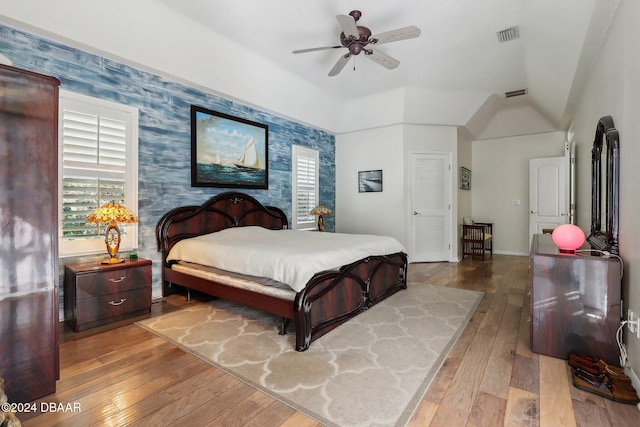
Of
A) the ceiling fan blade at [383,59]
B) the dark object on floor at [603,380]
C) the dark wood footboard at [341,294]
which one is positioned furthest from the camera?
the ceiling fan blade at [383,59]

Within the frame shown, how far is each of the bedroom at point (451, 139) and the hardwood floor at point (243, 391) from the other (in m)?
0.57

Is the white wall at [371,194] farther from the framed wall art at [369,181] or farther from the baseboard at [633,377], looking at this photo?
the baseboard at [633,377]

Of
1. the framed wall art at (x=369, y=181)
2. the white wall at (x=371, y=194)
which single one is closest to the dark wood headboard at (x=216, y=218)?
the white wall at (x=371, y=194)

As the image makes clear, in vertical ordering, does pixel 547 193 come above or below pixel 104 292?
above

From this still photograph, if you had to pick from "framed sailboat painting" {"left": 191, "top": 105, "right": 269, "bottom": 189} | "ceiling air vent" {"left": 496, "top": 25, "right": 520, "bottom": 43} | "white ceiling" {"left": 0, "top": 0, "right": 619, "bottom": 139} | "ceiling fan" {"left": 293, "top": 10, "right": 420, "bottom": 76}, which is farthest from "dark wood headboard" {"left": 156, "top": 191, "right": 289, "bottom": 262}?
"ceiling air vent" {"left": 496, "top": 25, "right": 520, "bottom": 43}

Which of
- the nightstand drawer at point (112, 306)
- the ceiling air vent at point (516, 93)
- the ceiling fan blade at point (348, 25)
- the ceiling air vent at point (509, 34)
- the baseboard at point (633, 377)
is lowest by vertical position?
the baseboard at point (633, 377)

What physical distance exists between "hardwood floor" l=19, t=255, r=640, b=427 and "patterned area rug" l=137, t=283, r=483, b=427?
3.9 inches

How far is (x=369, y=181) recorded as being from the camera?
6.17m

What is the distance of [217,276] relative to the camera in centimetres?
301

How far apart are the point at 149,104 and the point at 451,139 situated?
5076 mm

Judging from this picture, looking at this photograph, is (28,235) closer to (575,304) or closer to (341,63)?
(341,63)

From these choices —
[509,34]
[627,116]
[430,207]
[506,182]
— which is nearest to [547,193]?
[506,182]

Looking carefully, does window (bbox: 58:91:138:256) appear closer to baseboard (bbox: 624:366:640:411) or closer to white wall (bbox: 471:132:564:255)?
baseboard (bbox: 624:366:640:411)

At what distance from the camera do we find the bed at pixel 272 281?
2.45 metres
